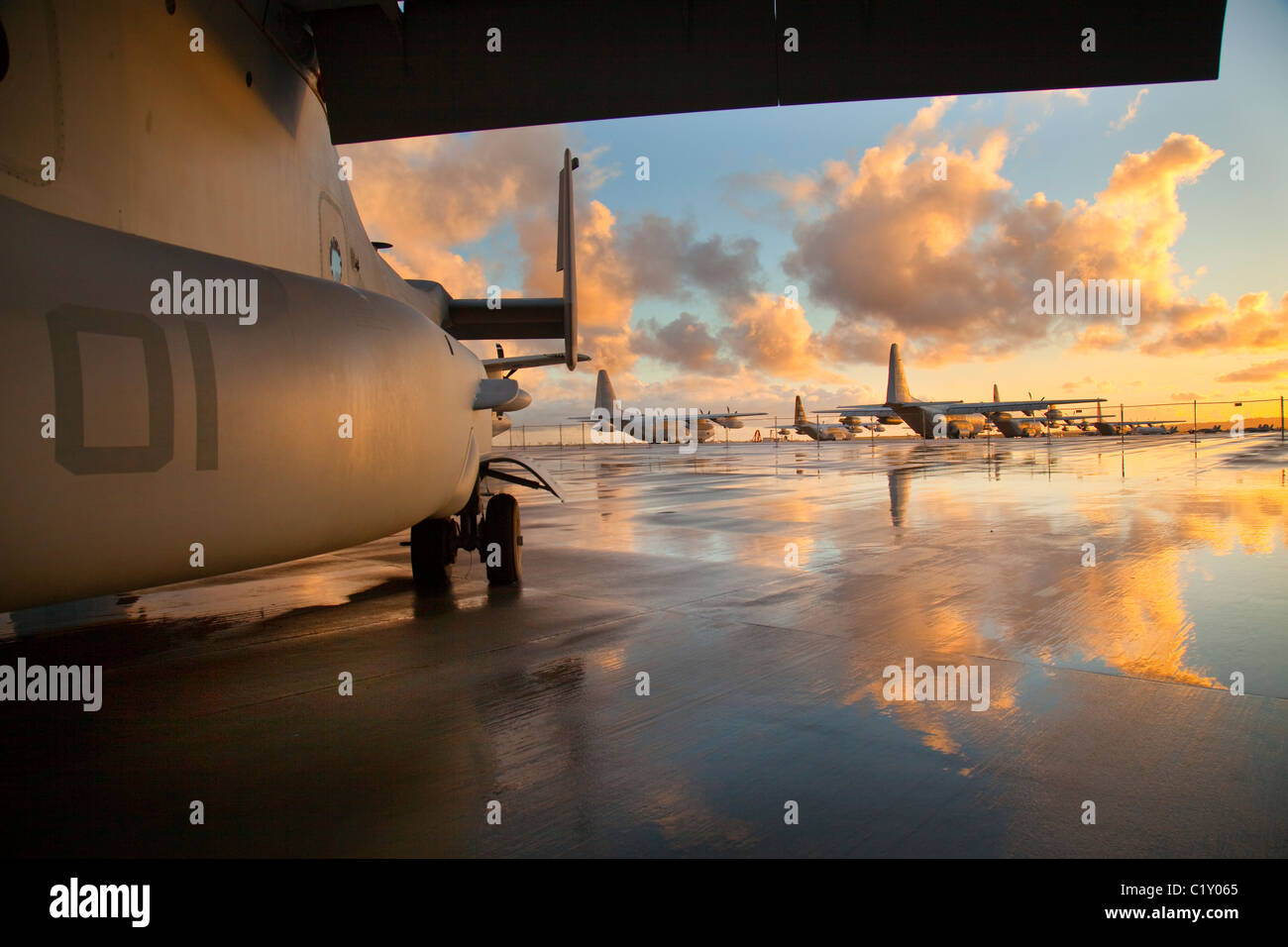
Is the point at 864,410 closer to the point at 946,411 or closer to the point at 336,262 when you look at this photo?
the point at 946,411

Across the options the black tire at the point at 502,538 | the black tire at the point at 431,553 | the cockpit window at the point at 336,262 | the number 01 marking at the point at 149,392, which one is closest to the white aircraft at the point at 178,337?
the number 01 marking at the point at 149,392

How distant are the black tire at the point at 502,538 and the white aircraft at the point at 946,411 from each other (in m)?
57.8

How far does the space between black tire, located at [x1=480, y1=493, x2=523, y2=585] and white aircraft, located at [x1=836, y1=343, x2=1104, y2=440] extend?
57.8 meters

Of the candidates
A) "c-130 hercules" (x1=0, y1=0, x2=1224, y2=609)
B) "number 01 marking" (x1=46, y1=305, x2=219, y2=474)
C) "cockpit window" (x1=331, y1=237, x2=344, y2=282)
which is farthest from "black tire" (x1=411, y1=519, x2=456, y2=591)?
→ "number 01 marking" (x1=46, y1=305, x2=219, y2=474)

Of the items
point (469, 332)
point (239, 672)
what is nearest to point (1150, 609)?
point (239, 672)

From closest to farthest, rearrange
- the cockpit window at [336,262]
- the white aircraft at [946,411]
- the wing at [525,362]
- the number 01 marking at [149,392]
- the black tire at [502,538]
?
1. the number 01 marking at [149,392]
2. the cockpit window at [336,262]
3. the black tire at [502,538]
4. the wing at [525,362]
5. the white aircraft at [946,411]

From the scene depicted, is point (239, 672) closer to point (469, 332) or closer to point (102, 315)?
point (102, 315)

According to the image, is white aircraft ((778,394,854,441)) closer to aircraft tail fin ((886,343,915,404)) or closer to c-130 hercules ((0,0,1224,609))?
aircraft tail fin ((886,343,915,404))

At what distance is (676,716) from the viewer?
2.77 metres

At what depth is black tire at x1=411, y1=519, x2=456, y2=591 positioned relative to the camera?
222 inches

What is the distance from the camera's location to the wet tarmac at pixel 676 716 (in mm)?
1943

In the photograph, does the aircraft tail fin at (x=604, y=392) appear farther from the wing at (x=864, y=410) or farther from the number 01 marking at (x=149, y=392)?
the number 01 marking at (x=149, y=392)

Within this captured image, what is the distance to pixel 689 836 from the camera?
74.4 inches
